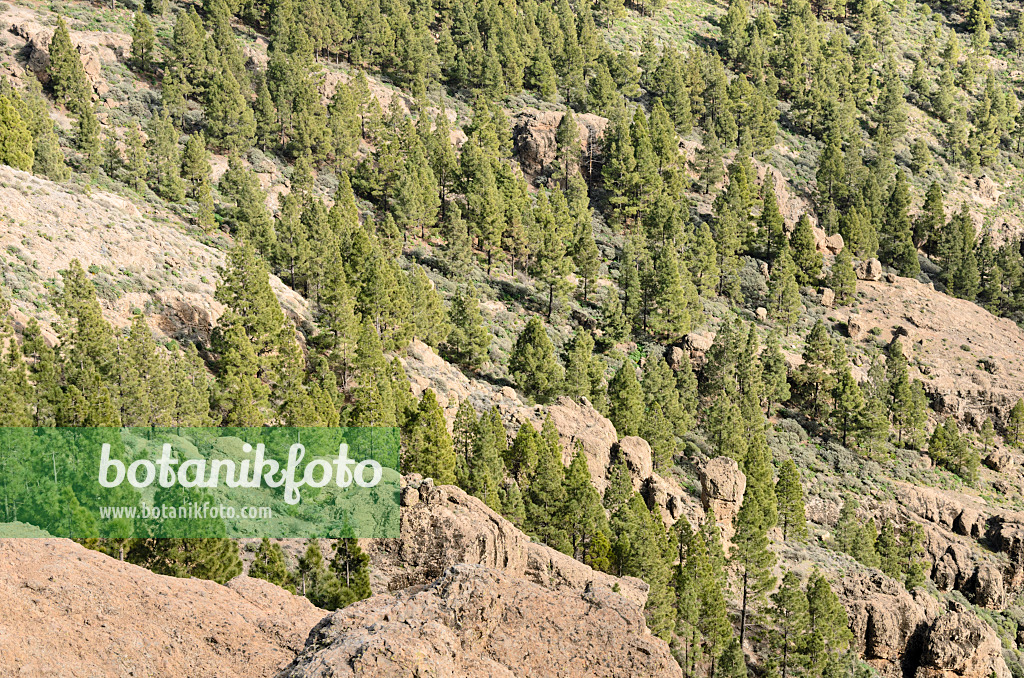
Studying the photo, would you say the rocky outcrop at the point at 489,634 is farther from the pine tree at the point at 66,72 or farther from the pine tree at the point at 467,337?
the pine tree at the point at 66,72

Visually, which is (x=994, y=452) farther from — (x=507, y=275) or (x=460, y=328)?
(x=460, y=328)

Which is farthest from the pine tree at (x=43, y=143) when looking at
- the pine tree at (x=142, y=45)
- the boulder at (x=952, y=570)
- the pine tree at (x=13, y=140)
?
the boulder at (x=952, y=570)

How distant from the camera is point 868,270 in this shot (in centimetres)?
13412

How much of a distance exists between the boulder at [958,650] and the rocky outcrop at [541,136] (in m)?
75.6

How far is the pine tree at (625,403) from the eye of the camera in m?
85.8

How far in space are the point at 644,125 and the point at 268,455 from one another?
89207 mm

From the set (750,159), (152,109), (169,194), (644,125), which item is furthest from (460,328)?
(750,159)

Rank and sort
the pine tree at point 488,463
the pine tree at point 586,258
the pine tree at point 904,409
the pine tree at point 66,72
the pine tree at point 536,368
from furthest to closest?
the pine tree at point 586,258
the pine tree at point 904,409
the pine tree at point 66,72
the pine tree at point 536,368
the pine tree at point 488,463

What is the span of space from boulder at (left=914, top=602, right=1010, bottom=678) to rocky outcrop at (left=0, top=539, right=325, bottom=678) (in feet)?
214

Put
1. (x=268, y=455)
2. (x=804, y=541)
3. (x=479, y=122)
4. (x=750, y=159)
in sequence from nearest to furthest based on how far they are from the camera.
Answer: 1. (x=268, y=455)
2. (x=804, y=541)
3. (x=479, y=122)
4. (x=750, y=159)

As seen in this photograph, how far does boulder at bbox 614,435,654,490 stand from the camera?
77.1 m

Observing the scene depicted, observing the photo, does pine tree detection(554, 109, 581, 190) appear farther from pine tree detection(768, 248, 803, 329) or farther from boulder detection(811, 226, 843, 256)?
boulder detection(811, 226, 843, 256)

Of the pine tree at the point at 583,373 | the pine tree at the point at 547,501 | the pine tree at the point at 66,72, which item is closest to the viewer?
the pine tree at the point at 547,501

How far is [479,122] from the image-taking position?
128875 mm
